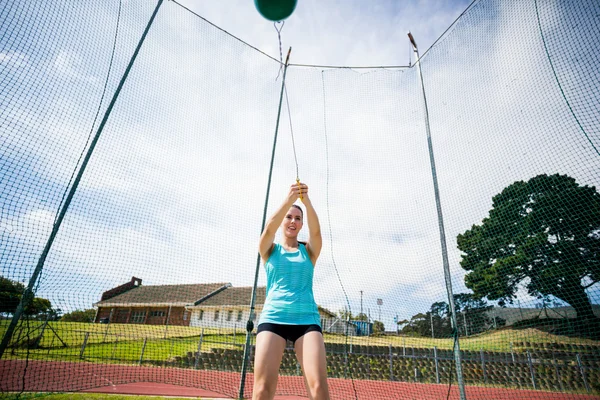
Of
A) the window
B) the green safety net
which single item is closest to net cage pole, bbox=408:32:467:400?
the green safety net

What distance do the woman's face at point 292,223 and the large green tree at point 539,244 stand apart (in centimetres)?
390

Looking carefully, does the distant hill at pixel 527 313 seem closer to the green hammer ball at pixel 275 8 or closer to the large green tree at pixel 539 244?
the large green tree at pixel 539 244

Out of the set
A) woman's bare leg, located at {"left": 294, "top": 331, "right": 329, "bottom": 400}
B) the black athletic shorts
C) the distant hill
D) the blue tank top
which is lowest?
woman's bare leg, located at {"left": 294, "top": 331, "right": 329, "bottom": 400}

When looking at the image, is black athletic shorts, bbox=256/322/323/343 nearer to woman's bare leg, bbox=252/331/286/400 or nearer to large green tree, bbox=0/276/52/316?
woman's bare leg, bbox=252/331/286/400

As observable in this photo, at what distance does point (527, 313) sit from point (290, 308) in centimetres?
619

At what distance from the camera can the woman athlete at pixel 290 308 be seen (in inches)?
67.7

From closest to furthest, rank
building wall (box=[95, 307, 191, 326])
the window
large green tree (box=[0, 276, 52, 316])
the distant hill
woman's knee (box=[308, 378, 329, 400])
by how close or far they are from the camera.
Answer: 1. woman's knee (box=[308, 378, 329, 400])
2. large green tree (box=[0, 276, 52, 316])
3. the distant hill
4. building wall (box=[95, 307, 191, 326])
5. the window

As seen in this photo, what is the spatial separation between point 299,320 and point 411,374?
11218mm

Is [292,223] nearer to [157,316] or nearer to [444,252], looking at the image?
[444,252]

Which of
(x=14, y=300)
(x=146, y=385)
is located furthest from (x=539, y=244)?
(x=146, y=385)

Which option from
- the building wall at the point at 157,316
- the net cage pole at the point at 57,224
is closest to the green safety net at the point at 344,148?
the net cage pole at the point at 57,224

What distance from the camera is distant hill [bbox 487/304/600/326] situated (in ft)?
18.5

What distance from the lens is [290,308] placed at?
193 cm

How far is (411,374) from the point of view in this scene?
10945 mm
